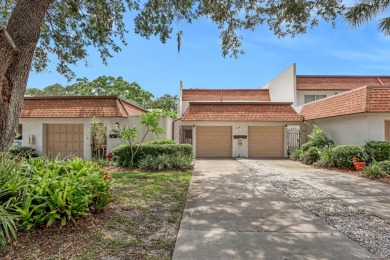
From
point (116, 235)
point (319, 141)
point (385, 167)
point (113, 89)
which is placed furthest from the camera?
point (113, 89)

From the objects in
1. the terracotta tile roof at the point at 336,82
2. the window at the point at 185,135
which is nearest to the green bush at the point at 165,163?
the window at the point at 185,135

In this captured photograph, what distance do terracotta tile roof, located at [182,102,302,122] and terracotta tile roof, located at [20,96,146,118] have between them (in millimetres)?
4606

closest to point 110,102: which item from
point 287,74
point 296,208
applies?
point 296,208

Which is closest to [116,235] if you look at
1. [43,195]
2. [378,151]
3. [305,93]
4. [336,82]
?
[43,195]

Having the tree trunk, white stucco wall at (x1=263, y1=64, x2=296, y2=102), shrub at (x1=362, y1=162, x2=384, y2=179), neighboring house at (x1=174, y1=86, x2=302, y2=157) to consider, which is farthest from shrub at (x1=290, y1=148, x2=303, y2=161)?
the tree trunk

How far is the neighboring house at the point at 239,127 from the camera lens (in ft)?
58.3

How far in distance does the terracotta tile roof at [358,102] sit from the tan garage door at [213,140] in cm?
594

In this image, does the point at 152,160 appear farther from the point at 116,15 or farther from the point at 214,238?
the point at 214,238

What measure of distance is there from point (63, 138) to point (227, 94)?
52.5 ft

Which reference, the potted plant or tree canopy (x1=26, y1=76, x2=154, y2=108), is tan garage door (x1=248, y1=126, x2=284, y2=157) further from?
tree canopy (x1=26, y1=76, x2=154, y2=108)

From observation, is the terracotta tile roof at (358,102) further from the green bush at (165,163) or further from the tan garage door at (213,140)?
the green bush at (165,163)

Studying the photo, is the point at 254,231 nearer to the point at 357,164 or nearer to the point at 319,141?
the point at 357,164

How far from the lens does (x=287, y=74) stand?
22.8m

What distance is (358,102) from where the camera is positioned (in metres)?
12.7
